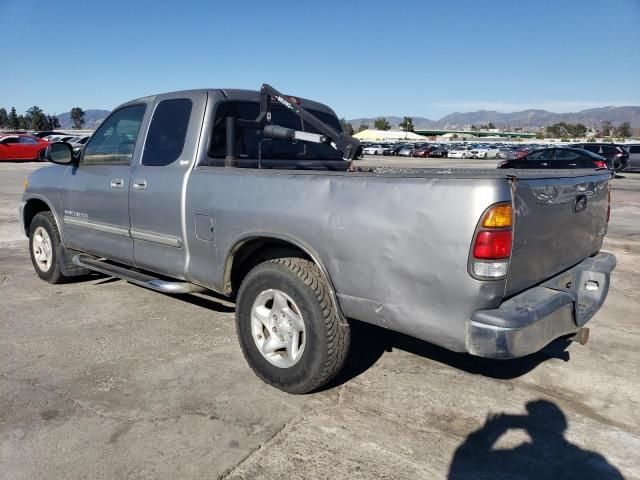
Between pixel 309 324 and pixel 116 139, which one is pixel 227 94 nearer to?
pixel 116 139

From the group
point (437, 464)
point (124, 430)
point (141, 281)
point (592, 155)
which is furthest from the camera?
point (592, 155)

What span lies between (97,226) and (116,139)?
0.79 metres

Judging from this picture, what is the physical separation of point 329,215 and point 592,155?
20505 millimetres

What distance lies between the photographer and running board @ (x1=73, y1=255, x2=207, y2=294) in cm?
421

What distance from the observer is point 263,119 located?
459cm

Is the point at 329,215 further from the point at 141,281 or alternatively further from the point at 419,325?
the point at 141,281

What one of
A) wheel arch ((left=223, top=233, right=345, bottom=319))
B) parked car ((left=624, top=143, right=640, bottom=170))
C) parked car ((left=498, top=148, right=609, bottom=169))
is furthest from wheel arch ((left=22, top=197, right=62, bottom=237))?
parked car ((left=624, top=143, right=640, bottom=170))

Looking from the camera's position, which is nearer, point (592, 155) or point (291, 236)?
point (291, 236)

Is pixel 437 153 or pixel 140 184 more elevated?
pixel 140 184

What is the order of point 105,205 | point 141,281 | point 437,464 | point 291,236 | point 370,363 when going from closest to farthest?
1. point 437,464
2. point 291,236
3. point 370,363
4. point 141,281
5. point 105,205

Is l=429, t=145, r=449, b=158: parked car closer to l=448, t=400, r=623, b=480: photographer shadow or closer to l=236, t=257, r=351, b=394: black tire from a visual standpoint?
l=236, t=257, r=351, b=394: black tire

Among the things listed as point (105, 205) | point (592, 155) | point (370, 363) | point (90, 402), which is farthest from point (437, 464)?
point (592, 155)

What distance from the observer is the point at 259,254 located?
12.8 ft

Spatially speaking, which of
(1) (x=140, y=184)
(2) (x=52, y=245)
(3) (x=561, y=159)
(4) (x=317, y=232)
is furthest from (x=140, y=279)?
(3) (x=561, y=159)
